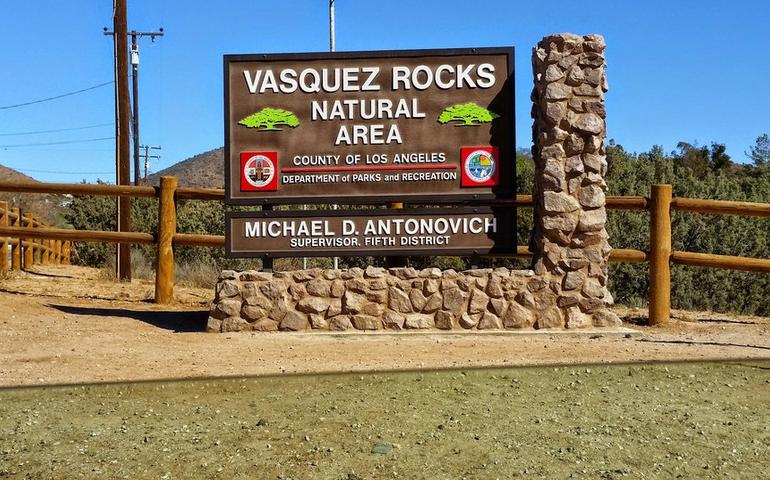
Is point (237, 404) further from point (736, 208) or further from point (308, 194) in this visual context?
point (736, 208)

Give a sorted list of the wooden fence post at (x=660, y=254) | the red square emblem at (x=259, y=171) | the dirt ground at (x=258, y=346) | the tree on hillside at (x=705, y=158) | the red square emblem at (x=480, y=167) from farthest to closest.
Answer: the tree on hillside at (x=705, y=158), the wooden fence post at (x=660, y=254), the red square emblem at (x=259, y=171), the red square emblem at (x=480, y=167), the dirt ground at (x=258, y=346)

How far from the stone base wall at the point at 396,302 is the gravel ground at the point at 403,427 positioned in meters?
2.86

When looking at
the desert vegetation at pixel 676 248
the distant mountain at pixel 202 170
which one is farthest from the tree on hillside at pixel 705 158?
the distant mountain at pixel 202 170

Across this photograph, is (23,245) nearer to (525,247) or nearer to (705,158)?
(525,247)

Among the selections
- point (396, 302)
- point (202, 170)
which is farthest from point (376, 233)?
point (202, 170)

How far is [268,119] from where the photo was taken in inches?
430

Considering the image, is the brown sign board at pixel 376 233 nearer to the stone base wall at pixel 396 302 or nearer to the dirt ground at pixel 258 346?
the stone base wall at pixel 396 302

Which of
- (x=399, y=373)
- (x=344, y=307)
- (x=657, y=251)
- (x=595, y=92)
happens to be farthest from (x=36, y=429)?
(x=657, y=251)

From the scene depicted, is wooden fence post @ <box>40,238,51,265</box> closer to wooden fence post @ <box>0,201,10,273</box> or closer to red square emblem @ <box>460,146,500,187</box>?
wooden fence post @ <box>0,201,10,273</box>

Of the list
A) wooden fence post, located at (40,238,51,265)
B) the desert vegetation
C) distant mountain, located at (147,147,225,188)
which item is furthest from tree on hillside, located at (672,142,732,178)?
distant mountain, located at (147,147,225,188)

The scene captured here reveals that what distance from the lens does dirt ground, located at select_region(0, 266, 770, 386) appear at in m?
7.87

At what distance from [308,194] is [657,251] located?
489cm

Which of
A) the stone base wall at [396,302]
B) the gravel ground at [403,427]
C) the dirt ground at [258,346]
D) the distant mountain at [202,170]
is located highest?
the distant mountain at [202,170]

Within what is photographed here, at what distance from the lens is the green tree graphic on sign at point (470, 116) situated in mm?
10766
